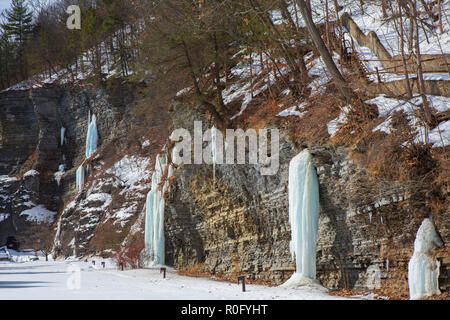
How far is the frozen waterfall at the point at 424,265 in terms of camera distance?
9578 mm

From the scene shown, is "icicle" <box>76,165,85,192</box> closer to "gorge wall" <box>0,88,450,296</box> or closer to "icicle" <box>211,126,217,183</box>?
"gorge wall" <box>0,88,450,296</box>

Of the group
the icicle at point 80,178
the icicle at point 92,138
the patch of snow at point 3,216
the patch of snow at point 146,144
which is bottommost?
the patch of snow at point 3,216

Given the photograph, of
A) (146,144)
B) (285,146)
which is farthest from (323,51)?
(146,144)

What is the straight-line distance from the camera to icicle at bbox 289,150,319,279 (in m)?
12.8

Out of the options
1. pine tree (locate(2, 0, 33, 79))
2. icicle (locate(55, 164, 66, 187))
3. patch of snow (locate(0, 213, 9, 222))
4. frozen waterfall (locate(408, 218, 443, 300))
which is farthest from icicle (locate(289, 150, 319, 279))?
pine tree (locate(2, 0, 33, 79))

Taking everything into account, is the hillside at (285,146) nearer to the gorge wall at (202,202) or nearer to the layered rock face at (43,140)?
the gorge wall at (202,202)

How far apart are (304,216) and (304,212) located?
0.11 metres

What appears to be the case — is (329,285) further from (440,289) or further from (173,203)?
(173,203)

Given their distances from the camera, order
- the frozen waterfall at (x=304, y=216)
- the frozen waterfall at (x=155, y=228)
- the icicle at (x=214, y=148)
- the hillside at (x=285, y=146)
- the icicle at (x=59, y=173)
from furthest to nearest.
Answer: the icicle at (x=59, y=173)
the frozen waterfall at (x=155, y=228)
the icicle at (x=214, y=148)
the frozen waterfall at (x=304, y=216)
the hillside at (x=285, y=146)

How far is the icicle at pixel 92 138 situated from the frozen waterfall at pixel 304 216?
32601mm

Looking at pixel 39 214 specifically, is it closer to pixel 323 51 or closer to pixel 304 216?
pixel 304 216

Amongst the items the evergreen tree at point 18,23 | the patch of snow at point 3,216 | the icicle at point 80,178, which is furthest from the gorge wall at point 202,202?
the evergreen tree at point 18,23

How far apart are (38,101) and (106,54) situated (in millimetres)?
7645
